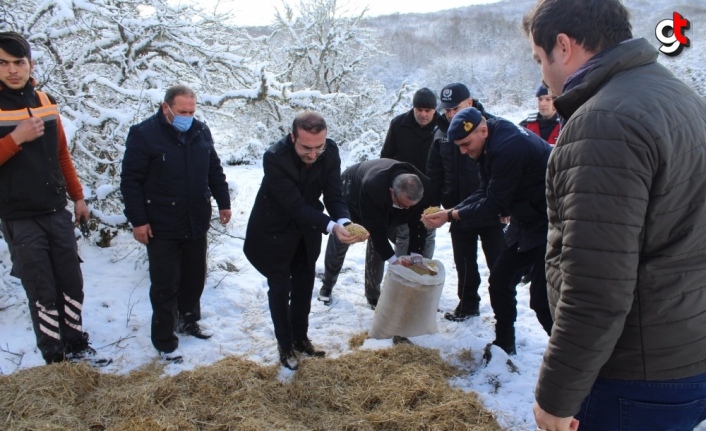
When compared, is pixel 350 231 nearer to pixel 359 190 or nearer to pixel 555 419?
pixel 359 190

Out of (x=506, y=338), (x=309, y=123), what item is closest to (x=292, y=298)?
(x=309, y=123)

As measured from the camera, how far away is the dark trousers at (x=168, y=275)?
3.65 metres

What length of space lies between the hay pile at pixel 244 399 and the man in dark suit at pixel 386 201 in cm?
103

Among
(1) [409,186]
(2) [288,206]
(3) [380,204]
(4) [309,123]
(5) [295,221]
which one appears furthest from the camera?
(3) [380,204]

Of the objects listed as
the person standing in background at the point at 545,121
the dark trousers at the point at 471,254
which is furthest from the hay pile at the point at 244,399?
the person standing in background at the point at 545,121

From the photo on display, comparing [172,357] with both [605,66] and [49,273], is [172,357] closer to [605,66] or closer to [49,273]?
[49,273]

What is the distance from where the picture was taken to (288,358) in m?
3.59

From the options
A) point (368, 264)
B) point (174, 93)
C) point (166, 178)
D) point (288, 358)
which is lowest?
point (288, 358)

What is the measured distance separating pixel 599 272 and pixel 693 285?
0.31 metres

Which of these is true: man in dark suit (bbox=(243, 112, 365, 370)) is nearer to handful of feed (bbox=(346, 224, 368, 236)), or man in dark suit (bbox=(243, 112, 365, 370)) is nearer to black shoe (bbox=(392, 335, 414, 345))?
handful of feed (bbox=(346, 224, 368, 236))

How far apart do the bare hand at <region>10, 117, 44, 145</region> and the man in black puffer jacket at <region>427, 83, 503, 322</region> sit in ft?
9.75

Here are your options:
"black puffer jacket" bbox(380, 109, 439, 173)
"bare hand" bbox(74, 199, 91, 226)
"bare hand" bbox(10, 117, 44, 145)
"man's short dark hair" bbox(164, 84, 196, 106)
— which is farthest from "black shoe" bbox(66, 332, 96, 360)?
"black puffer jacket" bbox(380, 109, 439, 173)

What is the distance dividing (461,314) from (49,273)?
3.27 m

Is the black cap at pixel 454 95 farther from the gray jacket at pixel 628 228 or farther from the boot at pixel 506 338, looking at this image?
the gray jacket at pixel 628 228
